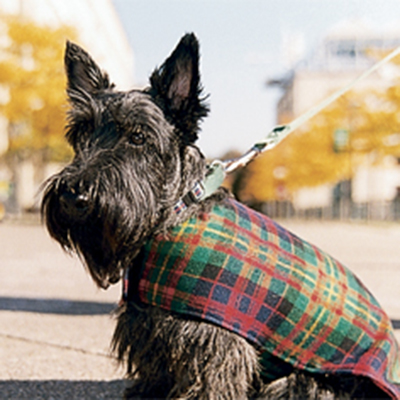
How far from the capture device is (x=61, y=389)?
3.30m

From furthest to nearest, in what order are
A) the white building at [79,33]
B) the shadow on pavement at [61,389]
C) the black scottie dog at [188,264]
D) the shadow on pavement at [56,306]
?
1. the white building at [79,33]
2. the shadow on pavement at [56,306]
3. the shadow on pavement at [61,389]
4. the black scottie dog at [188,264]

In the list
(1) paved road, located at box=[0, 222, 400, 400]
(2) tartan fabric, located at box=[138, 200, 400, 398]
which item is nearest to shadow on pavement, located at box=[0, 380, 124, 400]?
(1) paved road, located at box=[0, 222, 400, 400]

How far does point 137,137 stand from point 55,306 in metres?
3.84

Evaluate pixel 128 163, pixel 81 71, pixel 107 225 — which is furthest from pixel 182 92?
pixel 107 225

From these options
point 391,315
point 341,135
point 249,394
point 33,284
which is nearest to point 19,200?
point 341,135

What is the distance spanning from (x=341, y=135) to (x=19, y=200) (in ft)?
63.2

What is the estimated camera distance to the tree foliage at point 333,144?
101 ft

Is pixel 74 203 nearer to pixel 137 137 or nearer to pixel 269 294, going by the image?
pixel 137 137

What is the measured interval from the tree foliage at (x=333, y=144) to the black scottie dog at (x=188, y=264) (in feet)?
74.6

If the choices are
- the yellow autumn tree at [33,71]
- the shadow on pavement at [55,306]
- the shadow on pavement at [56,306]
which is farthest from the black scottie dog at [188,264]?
the yellow autumn tree at [33,71]

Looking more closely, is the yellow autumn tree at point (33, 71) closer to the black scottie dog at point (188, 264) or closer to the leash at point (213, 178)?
the leash at point (213, 178)

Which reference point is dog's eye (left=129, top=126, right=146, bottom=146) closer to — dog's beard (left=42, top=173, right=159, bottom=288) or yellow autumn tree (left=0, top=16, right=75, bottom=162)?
dog's beard (left=42, top=173, right=159, bottom=288)

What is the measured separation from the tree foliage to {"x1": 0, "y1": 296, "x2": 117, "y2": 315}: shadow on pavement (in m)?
19.8

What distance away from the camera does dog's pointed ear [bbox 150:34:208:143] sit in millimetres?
2469
